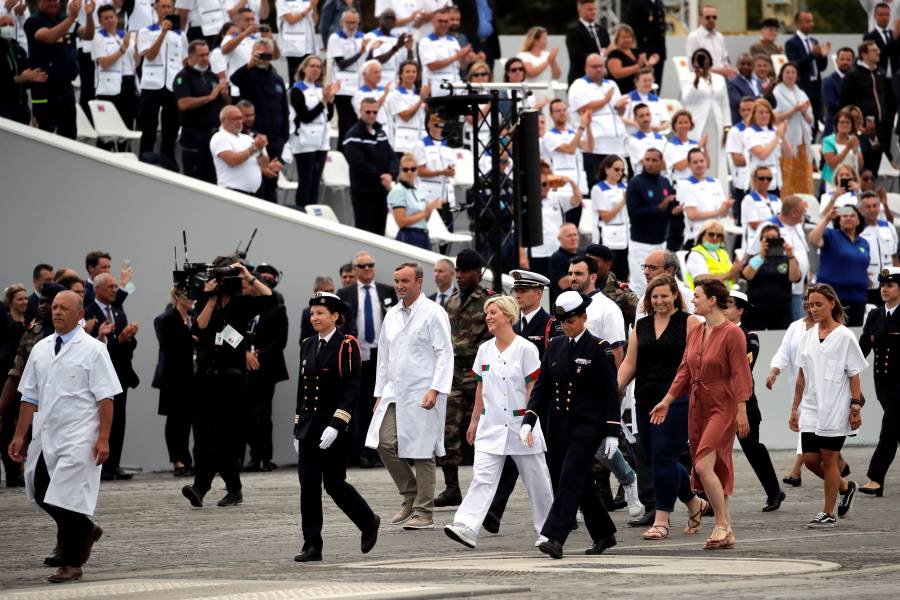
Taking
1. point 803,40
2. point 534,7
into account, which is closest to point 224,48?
point 803,40

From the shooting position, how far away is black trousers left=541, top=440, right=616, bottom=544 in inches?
444

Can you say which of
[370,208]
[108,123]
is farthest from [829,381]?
[108,123]

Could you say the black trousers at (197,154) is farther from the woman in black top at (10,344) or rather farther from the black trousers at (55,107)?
the woman in black top at (10,344)

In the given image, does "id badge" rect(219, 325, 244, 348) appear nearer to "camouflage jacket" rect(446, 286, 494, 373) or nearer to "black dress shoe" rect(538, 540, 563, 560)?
"camouflage jacket" rect(446, 286, 494, 373)

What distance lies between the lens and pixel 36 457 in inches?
453

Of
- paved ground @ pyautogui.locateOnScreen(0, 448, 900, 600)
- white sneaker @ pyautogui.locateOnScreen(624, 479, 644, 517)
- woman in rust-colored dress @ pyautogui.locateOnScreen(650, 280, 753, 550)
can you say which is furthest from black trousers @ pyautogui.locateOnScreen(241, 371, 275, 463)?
woman in rust-colored dress @ pyautogui.locateOnScreen(650, 280, 753, 550)

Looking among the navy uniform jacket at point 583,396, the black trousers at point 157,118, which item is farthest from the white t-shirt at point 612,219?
the navy uniform jacket at point 583,396

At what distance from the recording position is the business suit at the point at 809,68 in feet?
93.2

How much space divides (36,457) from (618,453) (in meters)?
4.48

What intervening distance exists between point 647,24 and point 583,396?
54.5 feet

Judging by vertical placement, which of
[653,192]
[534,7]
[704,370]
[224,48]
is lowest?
[704,370]

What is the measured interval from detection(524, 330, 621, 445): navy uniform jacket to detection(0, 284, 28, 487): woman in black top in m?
7.33

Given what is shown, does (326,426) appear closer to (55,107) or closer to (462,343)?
(462,343)

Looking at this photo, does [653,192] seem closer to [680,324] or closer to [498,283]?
[498,283]
